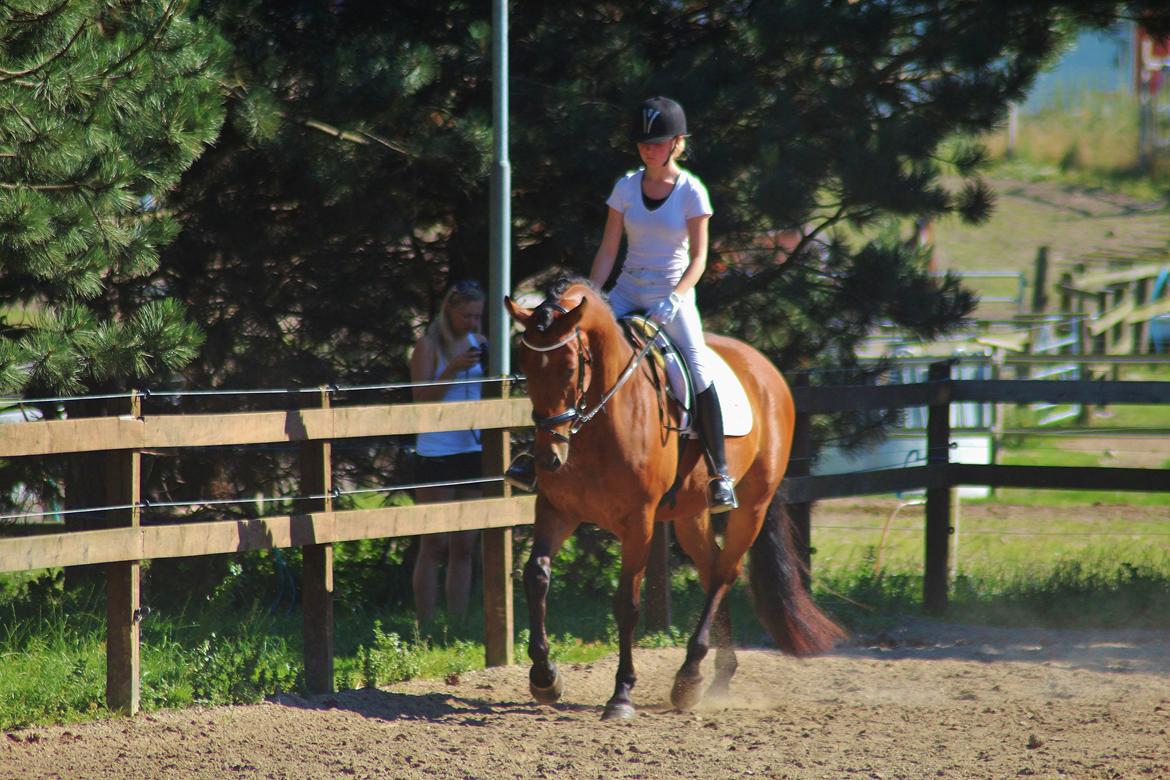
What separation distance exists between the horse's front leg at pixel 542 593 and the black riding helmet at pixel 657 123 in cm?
175

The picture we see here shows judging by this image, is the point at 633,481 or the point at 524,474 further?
the point at 524,474

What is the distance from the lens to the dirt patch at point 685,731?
202 inches

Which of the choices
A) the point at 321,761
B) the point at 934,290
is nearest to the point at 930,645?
the point at 934,290

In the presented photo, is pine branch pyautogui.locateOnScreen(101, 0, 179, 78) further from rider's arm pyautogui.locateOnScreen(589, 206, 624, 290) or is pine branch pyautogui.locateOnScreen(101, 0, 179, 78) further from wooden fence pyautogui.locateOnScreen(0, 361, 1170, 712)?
rider's arm pyautogui.locateOnScreen(589, 206, 624, 290)

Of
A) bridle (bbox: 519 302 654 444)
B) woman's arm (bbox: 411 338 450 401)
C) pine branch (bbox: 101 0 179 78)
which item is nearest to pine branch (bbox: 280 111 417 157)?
woman's arm (bbox: 411 338 450 401)

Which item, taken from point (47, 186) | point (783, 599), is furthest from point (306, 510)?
point (783, 599)

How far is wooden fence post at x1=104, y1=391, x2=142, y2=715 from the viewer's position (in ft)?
18.7

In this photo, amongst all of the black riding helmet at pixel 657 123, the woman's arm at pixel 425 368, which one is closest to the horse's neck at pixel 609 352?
the black riding helmet at pixel 657 123

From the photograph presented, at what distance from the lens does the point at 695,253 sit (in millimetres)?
6246

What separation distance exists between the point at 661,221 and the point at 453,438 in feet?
7.25

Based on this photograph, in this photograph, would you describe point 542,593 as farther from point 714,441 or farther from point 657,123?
point 657,123

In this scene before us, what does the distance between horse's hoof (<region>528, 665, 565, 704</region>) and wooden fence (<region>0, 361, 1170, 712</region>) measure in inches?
35.4

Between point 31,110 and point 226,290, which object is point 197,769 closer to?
point 31,110

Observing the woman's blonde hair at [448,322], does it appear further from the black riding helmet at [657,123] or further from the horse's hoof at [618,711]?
the horse's hoof at [618,711]
